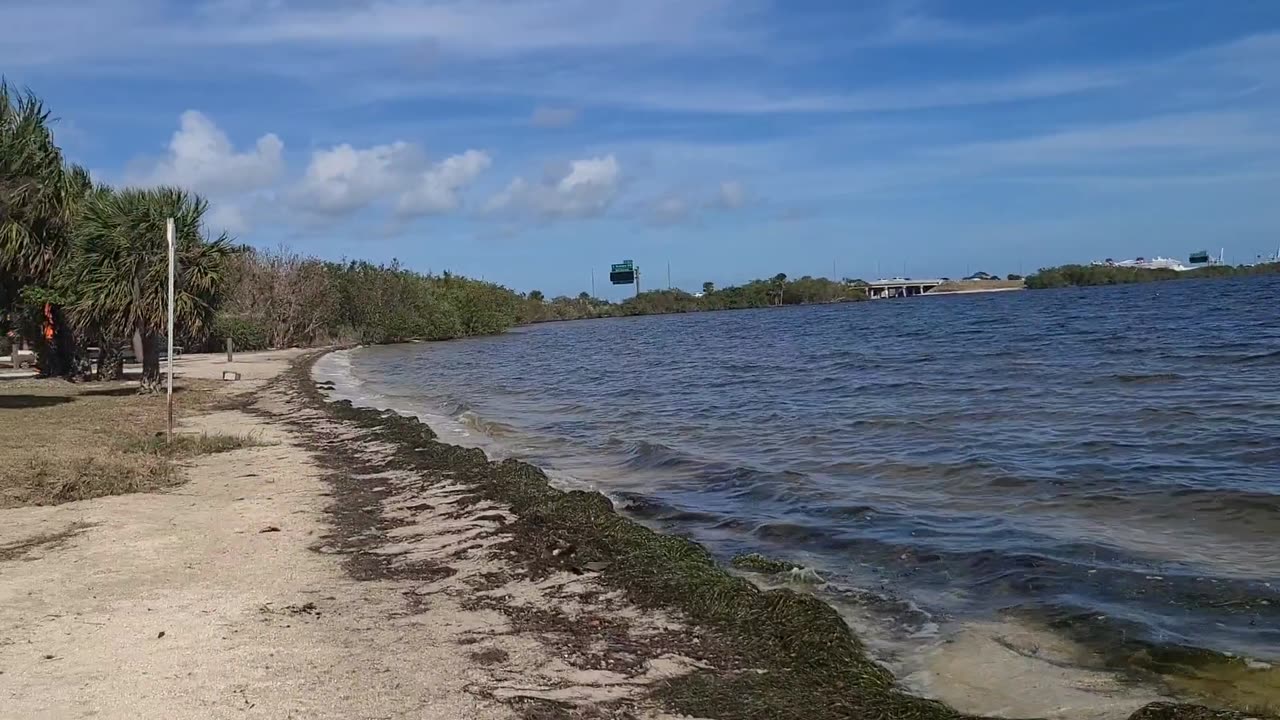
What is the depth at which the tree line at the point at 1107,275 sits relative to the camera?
461ft

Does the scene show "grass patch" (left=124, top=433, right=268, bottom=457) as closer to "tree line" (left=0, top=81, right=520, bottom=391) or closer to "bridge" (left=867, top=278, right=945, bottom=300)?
"tree line" (left=0, top=81, right=520, bottom=391)

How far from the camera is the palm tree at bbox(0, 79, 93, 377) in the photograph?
18203 mm

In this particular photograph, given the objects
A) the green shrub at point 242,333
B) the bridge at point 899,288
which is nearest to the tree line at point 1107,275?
the bridge at point 899,288

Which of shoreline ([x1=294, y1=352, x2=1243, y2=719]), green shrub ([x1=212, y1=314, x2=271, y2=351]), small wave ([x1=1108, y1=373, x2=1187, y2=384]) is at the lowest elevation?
shoreline ([x1=294, y1=352, x2=1243, y2=719])

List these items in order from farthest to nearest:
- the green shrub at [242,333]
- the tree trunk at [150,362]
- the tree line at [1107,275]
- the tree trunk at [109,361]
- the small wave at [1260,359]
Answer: the tree line at [1107,275] → the green shrub at [242,333] → the tree trunk at [109,361] → the small wave at [1260,359] → the tree trunk at [150,362]

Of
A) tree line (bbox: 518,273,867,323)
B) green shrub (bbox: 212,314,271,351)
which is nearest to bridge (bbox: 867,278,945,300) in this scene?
tree line (bbox: 518,273,867,323)

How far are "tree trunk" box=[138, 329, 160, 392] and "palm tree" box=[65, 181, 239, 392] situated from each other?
60 cm

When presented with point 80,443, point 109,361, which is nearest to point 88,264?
point 109,361

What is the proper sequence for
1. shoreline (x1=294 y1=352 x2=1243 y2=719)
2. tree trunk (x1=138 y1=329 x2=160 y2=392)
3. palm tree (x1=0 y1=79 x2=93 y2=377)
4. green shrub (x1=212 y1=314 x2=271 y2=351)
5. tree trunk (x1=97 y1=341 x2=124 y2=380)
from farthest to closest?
green shrub (x1=212 y1=314 x2=271 y2=351), tree trunk (x1=97 y1=341 x2=124 y2=380), tree trunk (x1=138 y1=329 x2=160 y2=392), palm tree (x1=0 y1=79 x2=93 y2=377), shoreline (x1=294 y1=352 x2=1243 y2=719)

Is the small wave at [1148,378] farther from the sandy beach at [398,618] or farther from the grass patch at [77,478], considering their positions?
the grass patch at [77,478]

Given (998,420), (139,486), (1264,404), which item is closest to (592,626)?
(139,486)

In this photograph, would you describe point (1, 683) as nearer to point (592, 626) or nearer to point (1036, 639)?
point (592, 626)

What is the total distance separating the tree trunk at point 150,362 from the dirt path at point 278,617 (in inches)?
543

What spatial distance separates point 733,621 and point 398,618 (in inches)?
88.5
